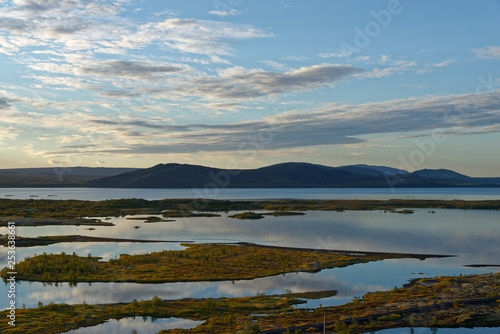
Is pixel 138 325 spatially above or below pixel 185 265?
below

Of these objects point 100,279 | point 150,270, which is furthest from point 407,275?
point 100,279

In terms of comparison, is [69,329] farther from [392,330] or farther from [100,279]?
[392,330]

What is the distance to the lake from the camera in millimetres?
38844

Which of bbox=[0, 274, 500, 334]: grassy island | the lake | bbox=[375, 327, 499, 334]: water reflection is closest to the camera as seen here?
bbox=[0, 274, 500, 334]: grassy island

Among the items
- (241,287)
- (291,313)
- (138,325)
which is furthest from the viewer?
(241,287)

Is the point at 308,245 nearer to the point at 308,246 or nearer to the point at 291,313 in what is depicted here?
the point at 308,246

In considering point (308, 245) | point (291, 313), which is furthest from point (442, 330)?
point (308, 245)

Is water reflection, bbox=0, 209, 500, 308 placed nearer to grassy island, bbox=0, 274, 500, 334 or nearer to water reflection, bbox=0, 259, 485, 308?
water reflection, bbox=0, 259, 485, 308

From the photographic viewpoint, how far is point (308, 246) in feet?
215

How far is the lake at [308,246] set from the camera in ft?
127

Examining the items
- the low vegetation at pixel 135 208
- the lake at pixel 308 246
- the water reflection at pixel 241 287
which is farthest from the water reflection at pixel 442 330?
the low vegetation at pixel 135 208

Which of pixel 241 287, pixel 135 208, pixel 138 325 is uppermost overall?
pixel 135 208

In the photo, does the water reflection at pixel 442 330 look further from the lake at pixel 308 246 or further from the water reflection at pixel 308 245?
the water reflection at pixel 308 245

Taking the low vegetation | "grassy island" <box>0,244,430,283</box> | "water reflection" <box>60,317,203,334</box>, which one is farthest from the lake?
the low vegetation
